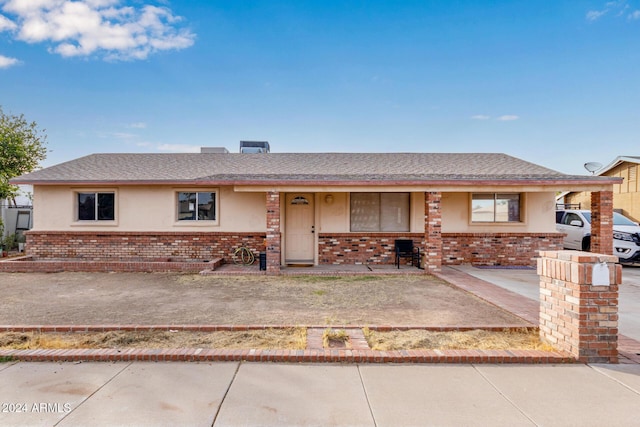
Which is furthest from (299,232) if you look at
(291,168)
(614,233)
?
(614,233)

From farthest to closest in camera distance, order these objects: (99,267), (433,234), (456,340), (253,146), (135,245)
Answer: (253,146) < (135,245) < (99,267) < (433,234) < (456,340)

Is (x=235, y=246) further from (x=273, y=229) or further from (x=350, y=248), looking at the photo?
(x=350, y=248)

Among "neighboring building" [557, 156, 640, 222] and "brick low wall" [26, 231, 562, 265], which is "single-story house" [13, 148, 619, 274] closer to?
"brick low wall" [26, 231, 562, 265]

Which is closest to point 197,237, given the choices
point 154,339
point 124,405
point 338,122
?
point 154,339

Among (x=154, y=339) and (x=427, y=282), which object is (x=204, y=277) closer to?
(x=154, y=339)

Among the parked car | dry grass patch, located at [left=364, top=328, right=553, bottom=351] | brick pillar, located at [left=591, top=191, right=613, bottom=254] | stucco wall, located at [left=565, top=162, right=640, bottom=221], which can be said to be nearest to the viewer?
dry grass patch, located at [left=364, top=328, right=553, bottom=351]

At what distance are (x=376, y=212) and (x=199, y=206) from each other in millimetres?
5881

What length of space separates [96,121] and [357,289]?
17592mm

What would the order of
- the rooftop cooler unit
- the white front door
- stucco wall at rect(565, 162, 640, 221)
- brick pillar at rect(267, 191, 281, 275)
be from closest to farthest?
brick pillar at rect(267, 191, 281, 275) < the white front door < stucco wall at rect(565, 162, 640, 221) < the rooftop cooler unit

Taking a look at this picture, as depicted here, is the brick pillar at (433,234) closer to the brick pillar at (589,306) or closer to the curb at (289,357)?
the brick pillar at (589,306)

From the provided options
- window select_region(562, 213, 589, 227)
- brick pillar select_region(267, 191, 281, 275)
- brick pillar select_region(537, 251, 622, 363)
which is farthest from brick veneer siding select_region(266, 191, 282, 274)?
window select_region(562, 213, 589, 227)

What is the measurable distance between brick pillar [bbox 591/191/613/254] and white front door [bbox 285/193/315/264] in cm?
835

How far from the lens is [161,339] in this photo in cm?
422

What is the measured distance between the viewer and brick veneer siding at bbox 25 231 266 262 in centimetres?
1057
